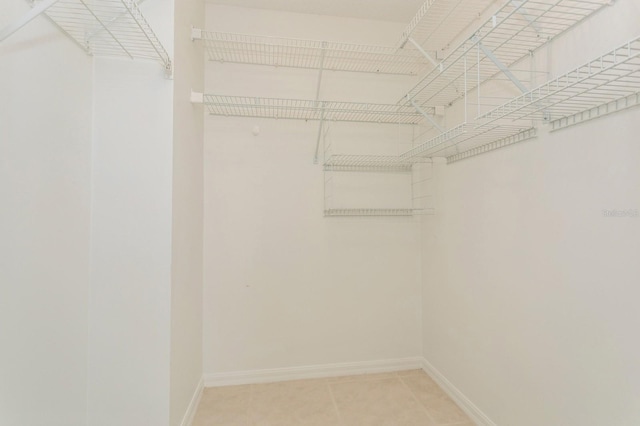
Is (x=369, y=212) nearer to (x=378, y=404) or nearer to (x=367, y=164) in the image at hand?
(x=367, y=164)

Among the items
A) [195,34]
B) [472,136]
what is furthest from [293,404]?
[195,34]

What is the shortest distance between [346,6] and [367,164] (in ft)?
3.82

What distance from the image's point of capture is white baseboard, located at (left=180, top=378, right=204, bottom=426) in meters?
1.68

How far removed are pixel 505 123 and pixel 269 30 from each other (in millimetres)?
1749

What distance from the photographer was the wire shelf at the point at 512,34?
1100mm

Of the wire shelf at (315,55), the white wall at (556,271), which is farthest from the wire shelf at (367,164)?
the wire shelf at (315,55)

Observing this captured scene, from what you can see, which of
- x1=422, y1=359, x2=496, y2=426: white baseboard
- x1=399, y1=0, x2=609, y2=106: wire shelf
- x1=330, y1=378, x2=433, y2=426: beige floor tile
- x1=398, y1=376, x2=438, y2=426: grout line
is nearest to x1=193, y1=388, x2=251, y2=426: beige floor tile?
x1=330, y1=378, x2=433, y2=426: beige floor tile

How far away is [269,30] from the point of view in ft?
7.20

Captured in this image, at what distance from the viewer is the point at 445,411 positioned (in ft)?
6.06

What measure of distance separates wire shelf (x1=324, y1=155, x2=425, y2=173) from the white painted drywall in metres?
0.96

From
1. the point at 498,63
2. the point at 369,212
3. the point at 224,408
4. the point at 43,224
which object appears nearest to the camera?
the point at 43,224

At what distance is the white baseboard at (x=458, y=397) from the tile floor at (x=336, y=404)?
33 millimetres

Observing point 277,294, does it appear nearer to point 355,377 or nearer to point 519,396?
point 355,377

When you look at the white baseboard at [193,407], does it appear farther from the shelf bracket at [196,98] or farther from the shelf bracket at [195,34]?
the shelf bracket at [195,34]
